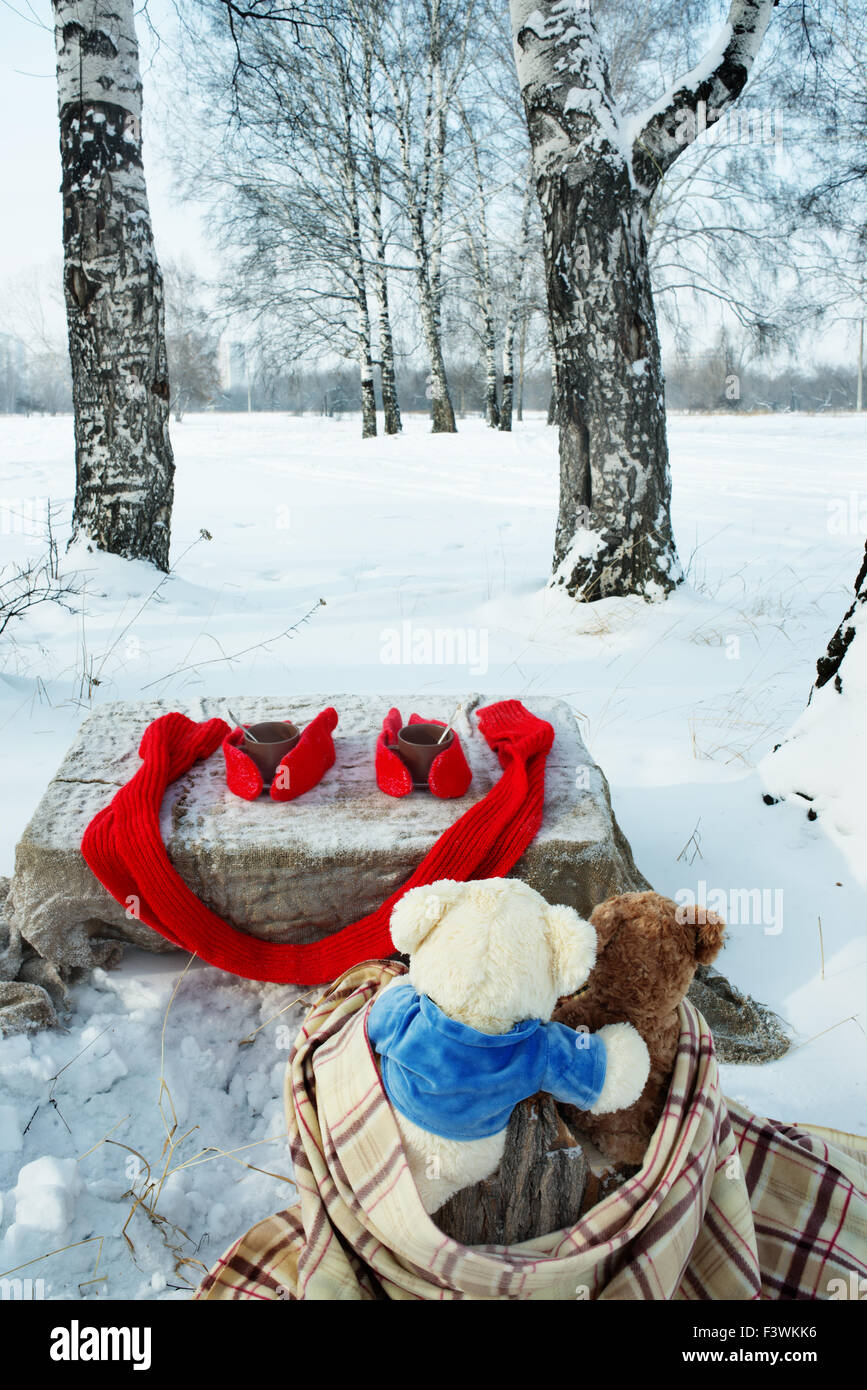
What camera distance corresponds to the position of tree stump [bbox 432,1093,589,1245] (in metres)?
1.24

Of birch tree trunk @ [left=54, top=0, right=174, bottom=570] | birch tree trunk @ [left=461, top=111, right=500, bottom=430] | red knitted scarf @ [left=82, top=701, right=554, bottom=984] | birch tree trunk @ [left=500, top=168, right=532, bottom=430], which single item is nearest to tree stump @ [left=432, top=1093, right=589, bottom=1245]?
red knitted scarf @ [left=82, top=701, right=554, bottom=984]

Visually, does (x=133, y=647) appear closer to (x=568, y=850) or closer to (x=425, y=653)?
(x=425, y=653)

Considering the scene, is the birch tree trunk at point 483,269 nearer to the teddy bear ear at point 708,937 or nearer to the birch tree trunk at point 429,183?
the birch tree trunk at point 429,183

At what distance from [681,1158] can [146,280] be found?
5.24 m

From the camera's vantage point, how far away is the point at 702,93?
452 cm

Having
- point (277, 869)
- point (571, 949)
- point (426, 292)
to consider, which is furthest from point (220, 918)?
point (426, 292)

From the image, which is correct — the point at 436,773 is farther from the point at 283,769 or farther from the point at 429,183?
the point at 429,183

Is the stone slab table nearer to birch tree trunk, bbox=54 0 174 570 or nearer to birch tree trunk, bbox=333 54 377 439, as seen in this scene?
birch tree trunk, bbox=54 0 174 570

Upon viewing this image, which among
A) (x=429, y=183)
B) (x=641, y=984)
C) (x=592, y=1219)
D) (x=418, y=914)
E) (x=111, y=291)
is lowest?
(x=592, y=1219)

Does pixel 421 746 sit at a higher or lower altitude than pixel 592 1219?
higher

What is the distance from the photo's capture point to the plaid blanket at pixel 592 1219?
47.5 inches

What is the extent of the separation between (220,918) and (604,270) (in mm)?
3945

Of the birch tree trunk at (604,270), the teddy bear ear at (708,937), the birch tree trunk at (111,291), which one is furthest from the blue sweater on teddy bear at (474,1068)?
the birch tree trunk at (111,291)

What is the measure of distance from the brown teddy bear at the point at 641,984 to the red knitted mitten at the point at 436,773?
0.97 m
